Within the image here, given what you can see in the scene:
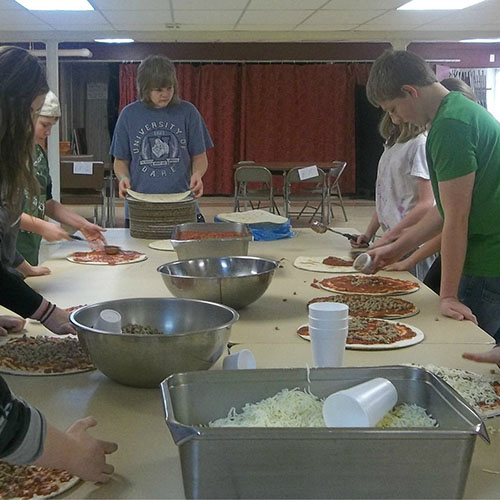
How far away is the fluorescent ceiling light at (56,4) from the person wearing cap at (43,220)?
11.3 feet

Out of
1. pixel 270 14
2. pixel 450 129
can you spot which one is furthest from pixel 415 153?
pixel 270 14

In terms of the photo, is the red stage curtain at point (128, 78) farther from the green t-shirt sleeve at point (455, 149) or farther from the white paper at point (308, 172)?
the green t-shirt sleeve at point (455, 149)

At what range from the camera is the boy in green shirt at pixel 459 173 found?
83.4 inches

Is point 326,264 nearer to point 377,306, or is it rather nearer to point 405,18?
point 377,306

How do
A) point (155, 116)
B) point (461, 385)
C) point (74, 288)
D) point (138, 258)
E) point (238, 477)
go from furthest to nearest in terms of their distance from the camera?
point (155, 116) → point (138, 258) → point (74, 288) → point (461, 385) → point (238, 477)

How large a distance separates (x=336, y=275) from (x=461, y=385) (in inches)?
54.4

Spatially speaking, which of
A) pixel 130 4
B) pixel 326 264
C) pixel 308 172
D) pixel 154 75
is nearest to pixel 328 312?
pixel 326 264

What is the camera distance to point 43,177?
3031mm

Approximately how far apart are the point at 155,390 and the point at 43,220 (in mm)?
1535

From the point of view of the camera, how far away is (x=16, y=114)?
4.52 feet

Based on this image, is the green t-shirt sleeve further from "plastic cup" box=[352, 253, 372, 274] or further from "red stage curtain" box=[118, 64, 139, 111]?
"red stage curtain" box=[118, 64, 139, 111]

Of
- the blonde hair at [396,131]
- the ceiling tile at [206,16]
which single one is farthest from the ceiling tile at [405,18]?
the blonde hair at [396,131]

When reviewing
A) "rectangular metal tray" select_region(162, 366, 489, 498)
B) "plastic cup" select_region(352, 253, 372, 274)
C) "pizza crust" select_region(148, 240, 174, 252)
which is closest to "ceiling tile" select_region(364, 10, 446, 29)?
"pizza crust" select_region(148, 240, 174, 252)

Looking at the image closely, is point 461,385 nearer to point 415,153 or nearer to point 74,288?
point 74,288
